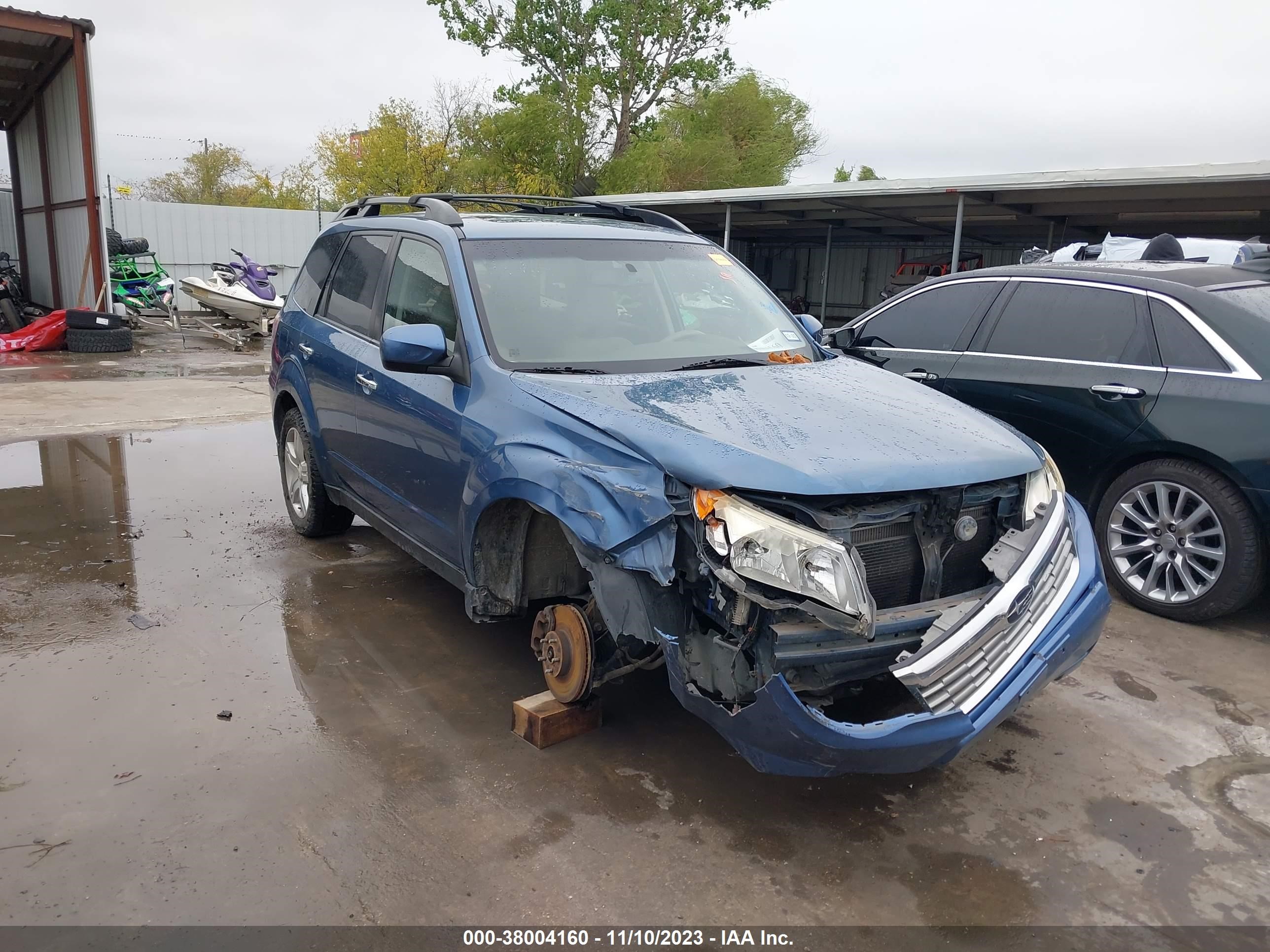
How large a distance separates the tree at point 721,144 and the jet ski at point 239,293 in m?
14.9

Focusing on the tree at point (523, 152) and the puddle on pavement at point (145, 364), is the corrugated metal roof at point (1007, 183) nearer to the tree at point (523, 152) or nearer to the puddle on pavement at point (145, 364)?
the puddle on pavement at point (145, 364)

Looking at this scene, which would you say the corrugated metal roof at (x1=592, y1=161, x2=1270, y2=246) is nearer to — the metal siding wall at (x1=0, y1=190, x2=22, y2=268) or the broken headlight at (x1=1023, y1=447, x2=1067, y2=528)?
the broken headlight at (x1=1023, y1=447, x2=1067, y2=528)

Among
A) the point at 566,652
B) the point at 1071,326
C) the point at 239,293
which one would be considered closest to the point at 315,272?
the point at 566,652

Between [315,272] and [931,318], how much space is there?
12.4 ft

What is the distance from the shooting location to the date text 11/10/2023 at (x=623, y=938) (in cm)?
248

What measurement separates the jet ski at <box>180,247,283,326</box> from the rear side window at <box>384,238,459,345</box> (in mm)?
14274

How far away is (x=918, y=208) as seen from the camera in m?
16.6

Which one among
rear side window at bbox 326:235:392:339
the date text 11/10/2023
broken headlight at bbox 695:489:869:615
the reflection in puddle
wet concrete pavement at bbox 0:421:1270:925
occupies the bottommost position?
the date text 11/10/2023

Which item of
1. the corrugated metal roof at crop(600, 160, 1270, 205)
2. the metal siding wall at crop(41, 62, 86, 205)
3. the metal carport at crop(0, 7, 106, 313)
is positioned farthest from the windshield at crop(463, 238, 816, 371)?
the metal siding wall at crop(41, 62, 86, 205)

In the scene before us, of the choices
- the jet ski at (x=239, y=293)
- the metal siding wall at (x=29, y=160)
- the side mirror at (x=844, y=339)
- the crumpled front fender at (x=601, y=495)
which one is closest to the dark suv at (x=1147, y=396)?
the side mirror at (x=844, y=339)

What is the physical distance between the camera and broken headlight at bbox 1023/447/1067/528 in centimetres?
315

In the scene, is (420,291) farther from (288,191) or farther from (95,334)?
(288,191)

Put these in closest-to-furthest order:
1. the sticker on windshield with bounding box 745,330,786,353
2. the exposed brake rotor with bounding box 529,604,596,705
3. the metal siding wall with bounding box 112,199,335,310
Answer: the exposed brake rotor with bounding box 529,604,596,705, the sticker on windshield with bounding box 745,330,786,353, the metal siding wall with bounding box 112,199,335,310

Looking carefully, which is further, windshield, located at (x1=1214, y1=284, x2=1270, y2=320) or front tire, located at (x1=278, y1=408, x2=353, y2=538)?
front tire, located at (x1=278, y1=408, x2=353, y2=538)
